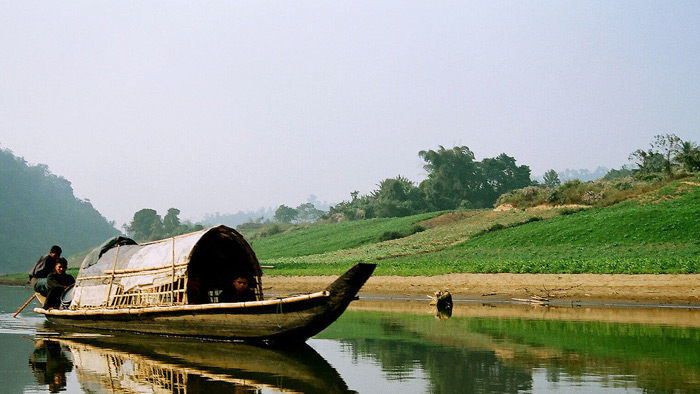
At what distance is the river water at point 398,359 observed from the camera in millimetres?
13797

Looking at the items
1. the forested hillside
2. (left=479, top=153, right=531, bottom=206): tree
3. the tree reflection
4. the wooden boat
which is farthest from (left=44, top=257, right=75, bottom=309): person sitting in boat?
the forested hillside

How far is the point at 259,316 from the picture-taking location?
18.4m

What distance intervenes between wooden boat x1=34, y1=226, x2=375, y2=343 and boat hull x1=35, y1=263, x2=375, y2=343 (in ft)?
0.08

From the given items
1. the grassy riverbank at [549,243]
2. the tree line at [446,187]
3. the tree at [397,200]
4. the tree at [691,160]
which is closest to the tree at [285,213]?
the tree line at [446,187]

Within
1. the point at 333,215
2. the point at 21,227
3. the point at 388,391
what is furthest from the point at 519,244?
A: the point at 21,227

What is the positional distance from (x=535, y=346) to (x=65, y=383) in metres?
11.1

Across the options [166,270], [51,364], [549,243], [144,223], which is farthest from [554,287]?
[144,223]

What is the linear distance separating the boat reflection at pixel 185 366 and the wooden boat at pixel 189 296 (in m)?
0.60

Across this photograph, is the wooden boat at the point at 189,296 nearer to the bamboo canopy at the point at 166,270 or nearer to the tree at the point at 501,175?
the bamboo canopy at the point at 166,270

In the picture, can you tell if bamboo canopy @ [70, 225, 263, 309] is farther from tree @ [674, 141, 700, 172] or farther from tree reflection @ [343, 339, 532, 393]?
tree @ [674, 141, 700, 172]

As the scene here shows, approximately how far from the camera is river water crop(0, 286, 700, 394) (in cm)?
1380

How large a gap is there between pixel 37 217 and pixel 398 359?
470 feet

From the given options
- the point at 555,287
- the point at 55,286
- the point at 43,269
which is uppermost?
the point at 43,269

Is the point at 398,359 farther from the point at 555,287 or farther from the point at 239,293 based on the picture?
the point at 555,287
